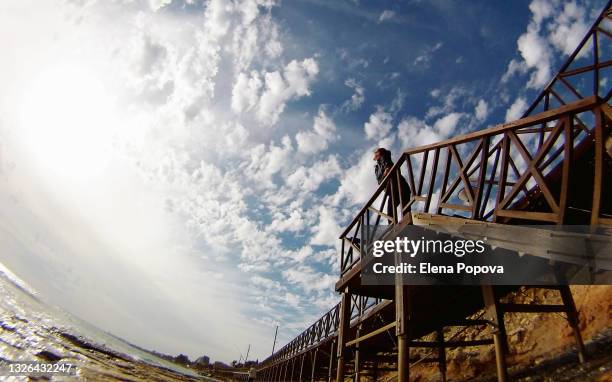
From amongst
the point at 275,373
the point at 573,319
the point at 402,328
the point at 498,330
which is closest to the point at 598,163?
the point at 498,330

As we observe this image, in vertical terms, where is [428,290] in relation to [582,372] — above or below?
above

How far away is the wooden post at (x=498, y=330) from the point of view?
4.75m

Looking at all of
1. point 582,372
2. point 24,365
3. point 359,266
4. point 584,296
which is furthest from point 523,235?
point 584,296

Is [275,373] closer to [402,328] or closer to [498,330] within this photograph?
[402,328]

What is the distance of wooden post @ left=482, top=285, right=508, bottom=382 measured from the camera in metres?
4.75

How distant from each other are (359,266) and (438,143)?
3972mm

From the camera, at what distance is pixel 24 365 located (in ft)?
17.6

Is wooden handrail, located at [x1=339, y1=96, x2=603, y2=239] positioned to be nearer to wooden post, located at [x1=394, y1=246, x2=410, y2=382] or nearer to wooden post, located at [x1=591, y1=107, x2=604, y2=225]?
wooden post, located at [x1=591, y1=107, x2=604, y2=225]

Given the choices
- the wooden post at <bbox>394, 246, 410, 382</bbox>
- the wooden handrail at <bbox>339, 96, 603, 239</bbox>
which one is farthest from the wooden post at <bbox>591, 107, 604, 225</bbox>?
the wooden post at <bbox>394, 246, 410, 382</bbox>

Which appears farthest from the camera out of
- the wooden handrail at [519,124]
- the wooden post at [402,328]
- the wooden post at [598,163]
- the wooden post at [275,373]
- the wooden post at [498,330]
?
the wooden post at [275,373]

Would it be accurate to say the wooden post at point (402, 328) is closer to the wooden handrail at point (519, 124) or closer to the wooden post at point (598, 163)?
the wooden handrail at point (519, 124)

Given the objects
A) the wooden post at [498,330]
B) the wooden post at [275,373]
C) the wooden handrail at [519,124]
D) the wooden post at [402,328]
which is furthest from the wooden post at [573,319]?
the wooden post at [275,373]

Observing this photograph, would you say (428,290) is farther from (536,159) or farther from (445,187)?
(536,159)

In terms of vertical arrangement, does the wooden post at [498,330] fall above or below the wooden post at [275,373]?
above
